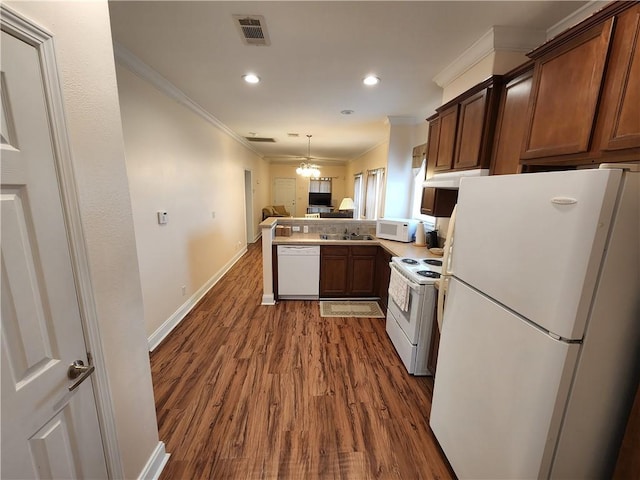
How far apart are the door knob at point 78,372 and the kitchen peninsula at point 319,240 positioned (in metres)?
2.39

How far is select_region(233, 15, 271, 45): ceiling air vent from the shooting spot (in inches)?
65.5

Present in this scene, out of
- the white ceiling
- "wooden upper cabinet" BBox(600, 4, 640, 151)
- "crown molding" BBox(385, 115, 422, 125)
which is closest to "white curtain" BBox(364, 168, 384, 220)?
"crown molding" BBox(385, 115, 422, 125)

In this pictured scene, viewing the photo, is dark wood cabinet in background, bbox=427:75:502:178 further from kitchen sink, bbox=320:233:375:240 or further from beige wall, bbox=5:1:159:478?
beige wall, bbox=5:1:159:478

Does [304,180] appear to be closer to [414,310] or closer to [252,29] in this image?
[252,29]

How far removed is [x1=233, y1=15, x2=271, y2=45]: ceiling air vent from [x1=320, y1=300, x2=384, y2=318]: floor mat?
2.87 m

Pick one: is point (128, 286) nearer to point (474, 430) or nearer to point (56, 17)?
point (56, 17)

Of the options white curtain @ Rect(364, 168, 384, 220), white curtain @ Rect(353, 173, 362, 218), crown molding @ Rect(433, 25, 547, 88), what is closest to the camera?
crown molding @ Rect(433, 25, 547, 88)

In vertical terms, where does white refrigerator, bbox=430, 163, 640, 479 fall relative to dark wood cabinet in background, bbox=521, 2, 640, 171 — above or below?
below

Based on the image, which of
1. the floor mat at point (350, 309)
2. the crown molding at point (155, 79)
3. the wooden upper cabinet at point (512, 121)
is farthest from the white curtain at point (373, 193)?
the wooden upper cabinet at point (512, 121)

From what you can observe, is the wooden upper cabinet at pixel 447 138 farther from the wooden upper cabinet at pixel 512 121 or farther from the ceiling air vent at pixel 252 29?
the ceiling air vent at pixel 252 29

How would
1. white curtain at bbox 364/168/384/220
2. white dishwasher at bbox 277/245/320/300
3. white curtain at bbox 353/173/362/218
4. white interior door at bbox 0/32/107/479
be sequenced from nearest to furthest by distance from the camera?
1. white interior door at bbox 0/32/107/479
2. white dishwasher at bbox 277/245/320/300
3. white curtain at bbox 364/168/384/220
4. white curtain at bbox 353/173/362/218

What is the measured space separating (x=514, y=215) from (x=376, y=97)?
257 centimetres

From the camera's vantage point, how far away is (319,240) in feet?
11.6

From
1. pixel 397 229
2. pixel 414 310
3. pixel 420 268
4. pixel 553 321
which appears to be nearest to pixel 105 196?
pixel 553 321
